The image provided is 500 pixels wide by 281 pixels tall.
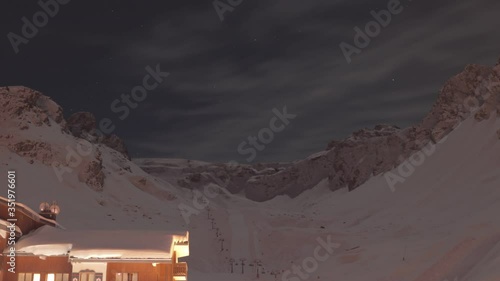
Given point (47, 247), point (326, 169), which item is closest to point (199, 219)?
point (47, 247)

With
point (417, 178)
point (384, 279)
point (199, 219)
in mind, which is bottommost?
point (384, 279)

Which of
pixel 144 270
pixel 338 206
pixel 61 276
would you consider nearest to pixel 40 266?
pixel 61 276

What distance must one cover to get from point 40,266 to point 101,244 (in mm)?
2776

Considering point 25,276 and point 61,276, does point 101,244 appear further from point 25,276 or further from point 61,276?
point 25,276

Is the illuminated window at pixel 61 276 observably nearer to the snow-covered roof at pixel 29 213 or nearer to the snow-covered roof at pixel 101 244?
the snow-covered roof at pixel 101 244

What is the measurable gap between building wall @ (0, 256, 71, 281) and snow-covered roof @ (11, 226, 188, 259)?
0.32m

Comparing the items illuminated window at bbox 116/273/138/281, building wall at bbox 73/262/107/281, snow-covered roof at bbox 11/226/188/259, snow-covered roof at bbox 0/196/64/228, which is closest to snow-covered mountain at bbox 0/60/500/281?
snow-covered roof at bbox 0/196/64/228

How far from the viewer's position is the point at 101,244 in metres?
24.0

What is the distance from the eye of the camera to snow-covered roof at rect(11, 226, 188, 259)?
77.1 feet

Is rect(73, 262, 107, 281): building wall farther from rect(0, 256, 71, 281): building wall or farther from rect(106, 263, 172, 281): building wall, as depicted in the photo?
rect(0, 256, 71, 281): building wall

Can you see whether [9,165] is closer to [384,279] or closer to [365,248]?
[365,248]

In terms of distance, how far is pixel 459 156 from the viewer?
77.8 metres

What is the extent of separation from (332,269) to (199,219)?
126 feet

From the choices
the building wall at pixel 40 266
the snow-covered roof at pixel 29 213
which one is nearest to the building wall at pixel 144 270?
the building wall at pixel 40 266
